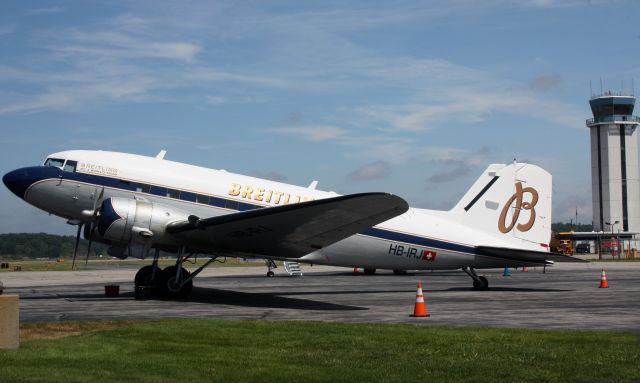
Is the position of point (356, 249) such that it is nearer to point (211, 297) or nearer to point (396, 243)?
point (396, 243)

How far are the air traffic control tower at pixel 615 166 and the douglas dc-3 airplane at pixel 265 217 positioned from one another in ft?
340

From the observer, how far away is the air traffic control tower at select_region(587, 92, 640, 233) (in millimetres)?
121938

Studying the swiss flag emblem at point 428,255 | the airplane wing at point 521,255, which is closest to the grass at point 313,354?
the swiss flag emblem at point 428,255

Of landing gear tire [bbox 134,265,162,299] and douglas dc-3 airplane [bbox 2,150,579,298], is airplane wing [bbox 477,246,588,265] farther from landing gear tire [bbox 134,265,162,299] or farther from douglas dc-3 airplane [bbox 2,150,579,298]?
landing gear tire [bbox 134,265,162,299]

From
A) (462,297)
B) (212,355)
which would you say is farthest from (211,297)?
(212,355)

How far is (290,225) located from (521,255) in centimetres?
1017

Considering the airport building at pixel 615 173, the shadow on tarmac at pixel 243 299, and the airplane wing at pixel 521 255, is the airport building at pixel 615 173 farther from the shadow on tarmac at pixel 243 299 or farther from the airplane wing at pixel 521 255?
the shadow on tarmac at pixel 243 299

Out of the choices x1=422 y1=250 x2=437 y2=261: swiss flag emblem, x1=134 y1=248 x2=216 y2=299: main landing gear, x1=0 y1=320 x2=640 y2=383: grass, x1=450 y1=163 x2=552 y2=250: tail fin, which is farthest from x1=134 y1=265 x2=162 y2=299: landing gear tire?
x1=450 y1=163 x2=552 y2=250: tail fin

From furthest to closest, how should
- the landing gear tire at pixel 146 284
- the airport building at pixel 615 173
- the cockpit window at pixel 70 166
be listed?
the airport building at pixel 615 173 < the cockpit window at pixel 70 166 < the landing gear tire at pixel 146 284

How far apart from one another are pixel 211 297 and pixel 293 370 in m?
14.0

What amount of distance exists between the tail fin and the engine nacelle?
1157 centimetres

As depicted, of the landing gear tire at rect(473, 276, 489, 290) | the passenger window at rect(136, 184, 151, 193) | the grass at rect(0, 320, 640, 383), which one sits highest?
the passenger window at rect(136, 184, 151, 193)

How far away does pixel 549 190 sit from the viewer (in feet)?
89.9

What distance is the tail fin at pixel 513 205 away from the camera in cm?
2678
